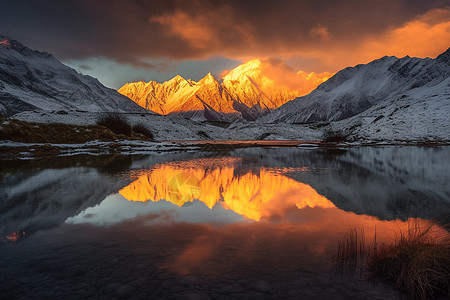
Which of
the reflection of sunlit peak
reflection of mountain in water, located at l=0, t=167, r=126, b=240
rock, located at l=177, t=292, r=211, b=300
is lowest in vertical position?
the reflection of sunlit peak

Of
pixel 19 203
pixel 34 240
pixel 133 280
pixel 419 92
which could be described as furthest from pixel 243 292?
pixel 419 92

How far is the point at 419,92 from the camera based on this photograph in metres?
172

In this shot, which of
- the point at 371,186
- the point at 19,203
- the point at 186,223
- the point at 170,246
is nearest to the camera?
the point at 170,246

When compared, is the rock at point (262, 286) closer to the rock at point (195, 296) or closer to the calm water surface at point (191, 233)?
the calm water surface at point (191, 233)

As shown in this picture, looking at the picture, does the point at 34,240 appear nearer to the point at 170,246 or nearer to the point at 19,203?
the point at 170,246

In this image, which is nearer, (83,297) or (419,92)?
(83,297)

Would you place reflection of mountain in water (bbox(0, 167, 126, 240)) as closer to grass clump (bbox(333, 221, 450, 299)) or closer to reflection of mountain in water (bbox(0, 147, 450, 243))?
reflection of mountain in water (bbox(0, 147, 450, 243))

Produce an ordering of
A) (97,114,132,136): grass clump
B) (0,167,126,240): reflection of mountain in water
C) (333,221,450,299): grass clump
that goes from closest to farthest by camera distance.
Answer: (333,221,450,299): grass clump → (0,167,126,240): reflection of mountain in water → (97,114,132,136): grass clump

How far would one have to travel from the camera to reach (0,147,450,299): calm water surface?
236 inches

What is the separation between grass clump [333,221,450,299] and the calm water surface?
44 centimetres

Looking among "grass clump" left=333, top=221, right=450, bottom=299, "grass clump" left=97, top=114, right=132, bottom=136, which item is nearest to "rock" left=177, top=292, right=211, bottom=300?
"grass clump" left=333, top=221, right=450, bottom=299

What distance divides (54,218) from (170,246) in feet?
18.6

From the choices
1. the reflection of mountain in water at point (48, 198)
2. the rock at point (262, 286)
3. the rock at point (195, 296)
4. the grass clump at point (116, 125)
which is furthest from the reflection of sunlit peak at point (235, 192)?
the grass clump at point (116, 125)

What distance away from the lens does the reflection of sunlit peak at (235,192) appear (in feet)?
42.9
